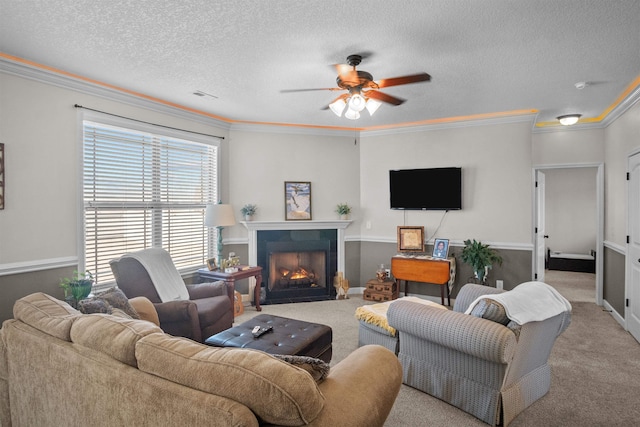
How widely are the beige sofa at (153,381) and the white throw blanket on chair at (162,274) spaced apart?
1486mm

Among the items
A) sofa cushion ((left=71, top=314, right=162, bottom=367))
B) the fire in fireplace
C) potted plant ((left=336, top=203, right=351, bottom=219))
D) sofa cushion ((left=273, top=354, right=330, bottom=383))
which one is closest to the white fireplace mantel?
potted plant ((left=336, top=203, right=351, bottom=219))

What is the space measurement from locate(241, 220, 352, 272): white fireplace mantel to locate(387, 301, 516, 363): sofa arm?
283 cm

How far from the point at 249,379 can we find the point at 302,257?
4386 mm

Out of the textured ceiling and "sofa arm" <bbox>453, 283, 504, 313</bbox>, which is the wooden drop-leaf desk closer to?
"sofa arm" <bbox>453, 283, 504, 313</bbox>

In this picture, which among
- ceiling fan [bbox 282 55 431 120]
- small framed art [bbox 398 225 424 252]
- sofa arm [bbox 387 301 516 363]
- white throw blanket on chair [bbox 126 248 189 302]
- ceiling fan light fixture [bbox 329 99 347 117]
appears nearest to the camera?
sofa arm [bbox 387 301 516 363]

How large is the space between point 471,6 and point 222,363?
2331 millimetres

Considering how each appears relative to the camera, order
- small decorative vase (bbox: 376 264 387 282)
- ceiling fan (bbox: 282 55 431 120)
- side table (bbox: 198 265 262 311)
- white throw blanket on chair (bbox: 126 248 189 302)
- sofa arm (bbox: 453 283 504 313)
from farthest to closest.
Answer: small decorative vase (bbox: 376 264 387 282) < side table (bbox: 198 265 262 311) < white throw blanket on chair (bbox: 126 248 189 302) < sofa arm (bbox: 453 283 504 313) < ceiling fan (bbox: 282 55 431 120)

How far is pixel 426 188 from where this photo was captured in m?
5.19

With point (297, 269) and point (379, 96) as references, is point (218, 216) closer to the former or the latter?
point (297, 269)

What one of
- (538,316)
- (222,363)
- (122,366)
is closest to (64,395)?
(122,366)

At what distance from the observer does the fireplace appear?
206 inches

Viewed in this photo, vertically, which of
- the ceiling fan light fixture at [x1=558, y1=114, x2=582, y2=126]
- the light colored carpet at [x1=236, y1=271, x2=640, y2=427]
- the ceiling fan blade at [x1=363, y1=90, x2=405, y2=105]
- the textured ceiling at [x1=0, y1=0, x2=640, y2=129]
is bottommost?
the light colored carpet at [x1=236, y1=271, x2=640, y2=427]

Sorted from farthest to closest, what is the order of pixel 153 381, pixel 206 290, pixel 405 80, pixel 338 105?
pixel 206 290
pixel 338 105
pixel 405 80
pixel 153 381

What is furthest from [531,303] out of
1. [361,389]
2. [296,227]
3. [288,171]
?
[288,171]
